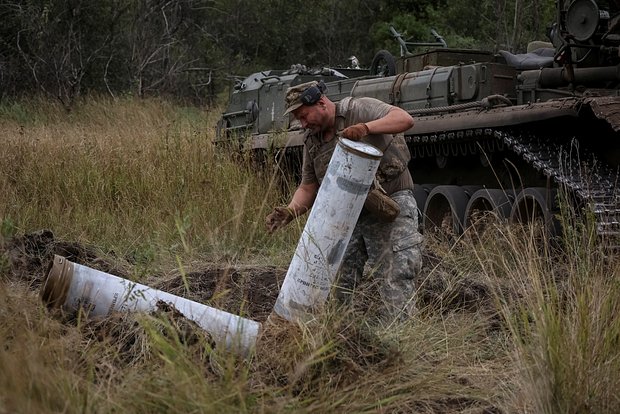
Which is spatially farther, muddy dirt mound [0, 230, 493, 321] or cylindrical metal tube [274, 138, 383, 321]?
muddy dirt mound [0, 230, 493, 321]

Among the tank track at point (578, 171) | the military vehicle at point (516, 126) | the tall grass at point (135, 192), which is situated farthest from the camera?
the tall grass at point (135, 192)

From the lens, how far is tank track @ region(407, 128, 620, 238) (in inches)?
281

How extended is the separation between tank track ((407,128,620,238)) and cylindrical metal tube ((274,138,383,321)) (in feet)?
7.10

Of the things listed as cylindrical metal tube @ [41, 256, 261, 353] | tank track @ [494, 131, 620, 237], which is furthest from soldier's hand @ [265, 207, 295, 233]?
tank track @ [494, 131, 620, 237]

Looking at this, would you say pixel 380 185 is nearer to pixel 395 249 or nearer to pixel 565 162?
pixel 395 249

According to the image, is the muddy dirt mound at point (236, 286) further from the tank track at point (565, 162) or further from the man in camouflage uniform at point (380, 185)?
the tank track at point (565, 162)

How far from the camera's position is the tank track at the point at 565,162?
23.4 feet

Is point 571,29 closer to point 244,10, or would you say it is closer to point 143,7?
point 143,7

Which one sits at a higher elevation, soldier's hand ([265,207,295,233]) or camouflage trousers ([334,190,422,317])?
soldier's hand ([265,207,295,233])

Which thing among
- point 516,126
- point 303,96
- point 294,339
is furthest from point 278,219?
point 516,126

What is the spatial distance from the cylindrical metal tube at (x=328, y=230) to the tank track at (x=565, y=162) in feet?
7.10

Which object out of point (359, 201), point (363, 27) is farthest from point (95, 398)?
point (363, 27)

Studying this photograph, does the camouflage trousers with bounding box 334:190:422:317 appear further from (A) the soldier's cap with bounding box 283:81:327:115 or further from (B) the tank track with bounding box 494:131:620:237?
(B) the tank track with bounding box 494:131:620:237

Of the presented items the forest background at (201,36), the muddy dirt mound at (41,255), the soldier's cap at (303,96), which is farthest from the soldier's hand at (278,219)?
the forest background at (201,36)
